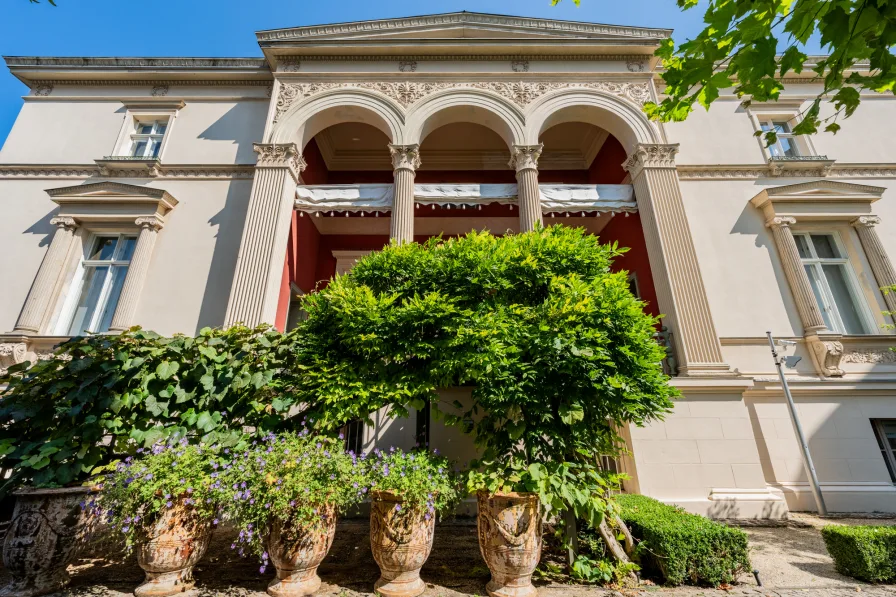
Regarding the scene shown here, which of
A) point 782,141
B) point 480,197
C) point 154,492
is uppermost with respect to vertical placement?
point 782,141

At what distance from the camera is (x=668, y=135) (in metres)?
11.3

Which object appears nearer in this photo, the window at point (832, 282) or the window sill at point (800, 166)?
the window at point (832, 282)

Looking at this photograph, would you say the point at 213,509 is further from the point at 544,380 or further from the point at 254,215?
the point at 254,215

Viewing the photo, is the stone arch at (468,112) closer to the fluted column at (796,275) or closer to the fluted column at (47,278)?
the fluted column at (796,275)

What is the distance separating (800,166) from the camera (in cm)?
1073

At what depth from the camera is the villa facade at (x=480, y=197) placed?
29.0 feet

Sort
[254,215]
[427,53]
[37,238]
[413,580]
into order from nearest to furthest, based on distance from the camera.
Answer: [413,580]
[254,215]
[37,238]
[427,53]

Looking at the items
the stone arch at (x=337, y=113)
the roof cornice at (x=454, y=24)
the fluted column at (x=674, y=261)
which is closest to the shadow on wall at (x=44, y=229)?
the stone arch at (x=337, y=113)

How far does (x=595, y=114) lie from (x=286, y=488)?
11.7 metres

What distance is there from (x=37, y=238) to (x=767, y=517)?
18141mm

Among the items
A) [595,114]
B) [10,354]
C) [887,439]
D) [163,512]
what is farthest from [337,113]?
[887,439]

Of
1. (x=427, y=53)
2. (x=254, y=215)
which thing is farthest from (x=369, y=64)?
(x=254, y=215)

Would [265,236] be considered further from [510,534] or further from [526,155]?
[510,534]

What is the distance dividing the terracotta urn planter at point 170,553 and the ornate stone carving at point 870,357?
12.8 m
